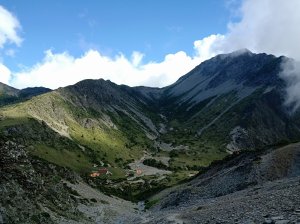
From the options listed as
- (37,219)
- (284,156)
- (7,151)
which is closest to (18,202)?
(37,219)

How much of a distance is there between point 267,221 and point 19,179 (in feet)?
117

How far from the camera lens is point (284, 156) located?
80.1 metres

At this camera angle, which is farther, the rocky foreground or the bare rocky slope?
the rocky foreground

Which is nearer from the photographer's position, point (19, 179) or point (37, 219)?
point (37, 219)

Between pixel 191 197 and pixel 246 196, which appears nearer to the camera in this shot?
pixel 246 196

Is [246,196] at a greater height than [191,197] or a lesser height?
lesser

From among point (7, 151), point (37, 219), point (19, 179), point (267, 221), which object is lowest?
point (267, 221)

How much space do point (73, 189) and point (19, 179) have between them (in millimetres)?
32304

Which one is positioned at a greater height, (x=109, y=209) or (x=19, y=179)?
(x=19, y=179)

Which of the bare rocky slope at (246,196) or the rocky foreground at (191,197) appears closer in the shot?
the bare rocky slope at (246,196)

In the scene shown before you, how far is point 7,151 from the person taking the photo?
68.1m

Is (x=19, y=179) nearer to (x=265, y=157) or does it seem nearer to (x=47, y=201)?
(x=47, y=201)

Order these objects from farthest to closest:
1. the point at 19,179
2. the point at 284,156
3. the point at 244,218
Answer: the point at 284,156 → the point at 19,179 → the point at 244,218

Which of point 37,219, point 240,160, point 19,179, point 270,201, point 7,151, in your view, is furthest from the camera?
point 240,160
